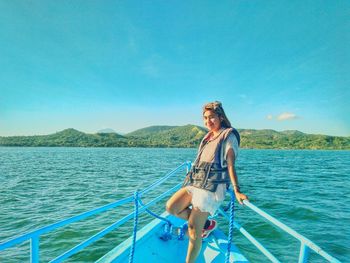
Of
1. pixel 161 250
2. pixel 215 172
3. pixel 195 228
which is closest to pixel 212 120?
pixel 215 172

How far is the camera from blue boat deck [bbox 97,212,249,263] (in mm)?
3559

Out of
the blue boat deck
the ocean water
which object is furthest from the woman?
the ocean water

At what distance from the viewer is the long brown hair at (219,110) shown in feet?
10.4

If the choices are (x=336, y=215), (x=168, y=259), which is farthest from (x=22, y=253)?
(x=336, y=215)

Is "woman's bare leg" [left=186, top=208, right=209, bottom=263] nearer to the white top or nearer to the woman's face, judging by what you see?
the white top

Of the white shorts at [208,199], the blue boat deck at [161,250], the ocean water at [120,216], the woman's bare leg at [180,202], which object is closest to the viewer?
the white shorts at [208,199]

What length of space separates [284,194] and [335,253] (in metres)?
8.42

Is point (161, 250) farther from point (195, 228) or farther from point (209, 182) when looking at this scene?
point (209, 182)

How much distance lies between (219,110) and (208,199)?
1172 mm

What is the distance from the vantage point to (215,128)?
10.7ft

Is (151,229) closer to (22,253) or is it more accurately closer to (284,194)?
(22,253)

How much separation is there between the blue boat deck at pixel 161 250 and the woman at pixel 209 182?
0.93 m

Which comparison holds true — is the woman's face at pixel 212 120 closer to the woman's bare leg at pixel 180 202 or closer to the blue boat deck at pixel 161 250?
the woman's bare leg at pixel 180 202

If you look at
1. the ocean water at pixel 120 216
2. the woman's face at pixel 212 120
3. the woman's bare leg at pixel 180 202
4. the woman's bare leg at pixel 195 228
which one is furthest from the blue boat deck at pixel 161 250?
the ocean water at pixel 120 216
